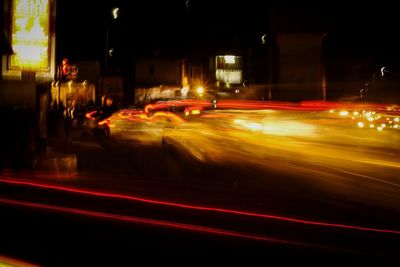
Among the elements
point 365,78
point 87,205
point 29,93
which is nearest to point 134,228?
point 87,205

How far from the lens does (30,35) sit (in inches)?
584

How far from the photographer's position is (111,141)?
2302 centimetres

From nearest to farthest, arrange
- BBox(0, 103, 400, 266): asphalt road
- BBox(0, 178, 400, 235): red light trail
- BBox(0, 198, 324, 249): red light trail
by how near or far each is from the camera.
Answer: BBox(0, 103, 400, 266): asphalt road
BBox(0, 198, 324, 249): red light trail
BBox(0, 178, 400, 235): red light trail

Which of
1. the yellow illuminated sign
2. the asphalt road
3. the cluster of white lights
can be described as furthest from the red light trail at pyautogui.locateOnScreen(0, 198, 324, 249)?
the cluster of white lights

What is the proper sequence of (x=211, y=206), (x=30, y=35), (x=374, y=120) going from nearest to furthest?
(x=211, y=206), (x=30, y=35), (x=374, y=120)

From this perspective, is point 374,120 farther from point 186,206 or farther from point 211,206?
point 186,206

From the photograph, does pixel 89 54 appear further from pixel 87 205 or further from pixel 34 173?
pixel 87 205

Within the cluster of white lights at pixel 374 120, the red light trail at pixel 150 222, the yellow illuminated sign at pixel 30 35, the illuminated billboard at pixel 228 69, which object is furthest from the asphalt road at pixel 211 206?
the illuminated billboard at pixel 228 69

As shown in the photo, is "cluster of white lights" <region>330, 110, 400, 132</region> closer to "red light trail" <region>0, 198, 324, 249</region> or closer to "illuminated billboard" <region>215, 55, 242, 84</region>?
"red light trail" <region>0, 198, 324, 249</region>

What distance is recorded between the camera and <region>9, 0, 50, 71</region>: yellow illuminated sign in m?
14.7

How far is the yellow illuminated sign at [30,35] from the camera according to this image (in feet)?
48.1

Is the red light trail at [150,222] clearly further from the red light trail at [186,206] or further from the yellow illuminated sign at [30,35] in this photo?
the yellow illuminated sign at [30,35]

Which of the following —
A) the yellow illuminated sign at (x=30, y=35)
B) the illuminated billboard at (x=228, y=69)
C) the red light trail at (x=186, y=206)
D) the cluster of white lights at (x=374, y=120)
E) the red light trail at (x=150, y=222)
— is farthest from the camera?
the illuminated billboard at (x=228, y=69)

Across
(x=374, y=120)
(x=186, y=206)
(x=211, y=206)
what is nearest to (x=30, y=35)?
(x=186, y=206)
